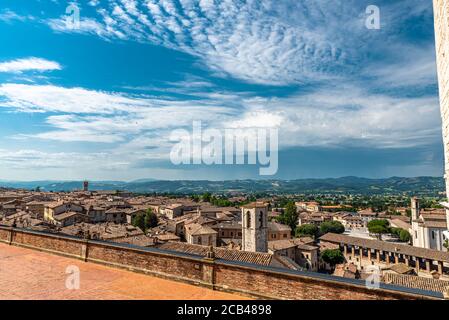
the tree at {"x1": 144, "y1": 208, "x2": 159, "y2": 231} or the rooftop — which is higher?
the tree at {"x1": 144, "y1": 208, "x2": 159, "y2": 231}

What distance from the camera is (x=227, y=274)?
6.53 meters

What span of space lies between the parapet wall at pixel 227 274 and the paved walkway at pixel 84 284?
22 cm

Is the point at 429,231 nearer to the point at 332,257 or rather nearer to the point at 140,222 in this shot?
the point at 332,257

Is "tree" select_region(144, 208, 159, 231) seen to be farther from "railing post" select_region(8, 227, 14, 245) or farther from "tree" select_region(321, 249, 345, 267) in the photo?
Answer: "railing post" select_region(8, 227, 14, 245)

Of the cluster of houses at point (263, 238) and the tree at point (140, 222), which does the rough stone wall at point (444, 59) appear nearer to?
the cluster of houses at point (263, 238)

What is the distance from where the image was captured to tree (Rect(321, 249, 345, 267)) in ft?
128

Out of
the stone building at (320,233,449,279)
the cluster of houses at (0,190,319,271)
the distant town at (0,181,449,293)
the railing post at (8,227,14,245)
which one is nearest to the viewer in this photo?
the railing post at (8,227,14,245)

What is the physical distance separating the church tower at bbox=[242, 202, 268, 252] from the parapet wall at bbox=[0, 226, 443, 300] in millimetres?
22302

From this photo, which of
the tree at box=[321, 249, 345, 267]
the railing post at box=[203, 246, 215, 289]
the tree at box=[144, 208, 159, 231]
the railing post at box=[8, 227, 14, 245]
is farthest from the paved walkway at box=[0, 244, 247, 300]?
the tree at box=[144, 208, 159, 231]

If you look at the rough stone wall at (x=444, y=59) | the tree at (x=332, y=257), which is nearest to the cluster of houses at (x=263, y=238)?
the tree at (x=332, y=257)

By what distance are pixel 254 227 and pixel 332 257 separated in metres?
15.9

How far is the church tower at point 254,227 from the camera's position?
97.8ft

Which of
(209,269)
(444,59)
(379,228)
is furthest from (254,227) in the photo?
(379,228)

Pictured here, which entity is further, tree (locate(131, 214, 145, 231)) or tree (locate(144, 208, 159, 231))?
tree (locate(144, 208, 159, 231))
